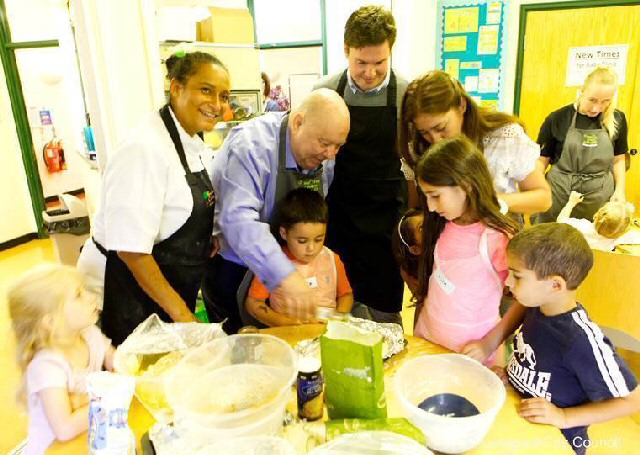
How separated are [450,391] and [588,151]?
2840mm

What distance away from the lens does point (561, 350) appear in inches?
47.7

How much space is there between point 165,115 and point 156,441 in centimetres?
101

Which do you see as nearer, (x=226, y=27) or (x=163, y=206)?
(x=163, y=206)

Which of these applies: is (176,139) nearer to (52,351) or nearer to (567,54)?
(52,351)

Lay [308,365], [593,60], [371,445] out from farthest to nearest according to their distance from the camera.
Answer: [593,60] < [308,365] < [371,445]

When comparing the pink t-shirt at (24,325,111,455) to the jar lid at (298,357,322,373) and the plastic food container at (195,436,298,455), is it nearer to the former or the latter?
the plastic food container at (195,436,298,455)

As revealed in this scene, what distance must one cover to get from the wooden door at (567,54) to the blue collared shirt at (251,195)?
327 centimetres

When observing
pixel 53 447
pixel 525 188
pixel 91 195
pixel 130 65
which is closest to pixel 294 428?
pixel 53 447

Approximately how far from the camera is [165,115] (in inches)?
61.1

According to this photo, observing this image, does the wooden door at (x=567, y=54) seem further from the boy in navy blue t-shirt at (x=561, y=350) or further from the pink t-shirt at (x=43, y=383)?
the pink t-shirt at (x=43, y=383)

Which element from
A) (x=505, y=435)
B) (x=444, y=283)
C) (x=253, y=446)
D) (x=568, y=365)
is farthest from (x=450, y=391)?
(x=253, y=446)

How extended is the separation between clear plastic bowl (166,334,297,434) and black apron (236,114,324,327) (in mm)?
583

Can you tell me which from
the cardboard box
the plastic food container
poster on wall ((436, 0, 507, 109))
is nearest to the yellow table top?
the plastic food container

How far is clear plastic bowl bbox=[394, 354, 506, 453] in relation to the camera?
98 cm
